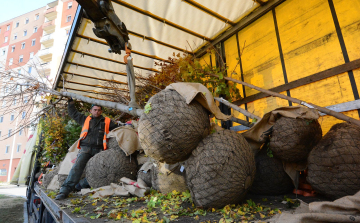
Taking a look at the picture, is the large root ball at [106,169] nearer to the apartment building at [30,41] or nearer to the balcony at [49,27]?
the apartment building at [30,41]

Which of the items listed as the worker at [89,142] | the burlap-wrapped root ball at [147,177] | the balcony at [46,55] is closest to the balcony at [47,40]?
the balcony at [46,55]

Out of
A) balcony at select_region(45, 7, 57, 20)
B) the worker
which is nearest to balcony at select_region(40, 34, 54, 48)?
balcony at select_region(45, 7, 57, 20)

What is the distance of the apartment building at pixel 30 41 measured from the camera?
25.0 metres

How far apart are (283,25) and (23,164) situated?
9.30 meters

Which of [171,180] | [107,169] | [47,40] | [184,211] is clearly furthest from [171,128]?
[47,40]

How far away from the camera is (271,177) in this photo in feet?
7.29

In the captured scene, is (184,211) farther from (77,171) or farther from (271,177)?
(77,171)

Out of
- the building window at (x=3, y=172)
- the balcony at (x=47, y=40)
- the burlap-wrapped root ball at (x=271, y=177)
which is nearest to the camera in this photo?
the burlap-wrapped root ball at (x=271, y=177)

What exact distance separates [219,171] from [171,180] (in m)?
0.99

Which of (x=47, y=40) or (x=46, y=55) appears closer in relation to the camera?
(x=46, y=55)

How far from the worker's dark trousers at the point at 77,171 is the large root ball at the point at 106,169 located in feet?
1.43

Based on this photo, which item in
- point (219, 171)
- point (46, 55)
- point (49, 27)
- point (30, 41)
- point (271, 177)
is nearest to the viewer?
point (219, 171)

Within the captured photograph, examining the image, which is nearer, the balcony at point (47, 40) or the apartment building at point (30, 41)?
the apartment building at point (30, 41)

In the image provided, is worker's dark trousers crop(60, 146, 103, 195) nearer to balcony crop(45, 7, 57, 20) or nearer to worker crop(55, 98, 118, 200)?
worker crop(55, 98, 118, 200)
